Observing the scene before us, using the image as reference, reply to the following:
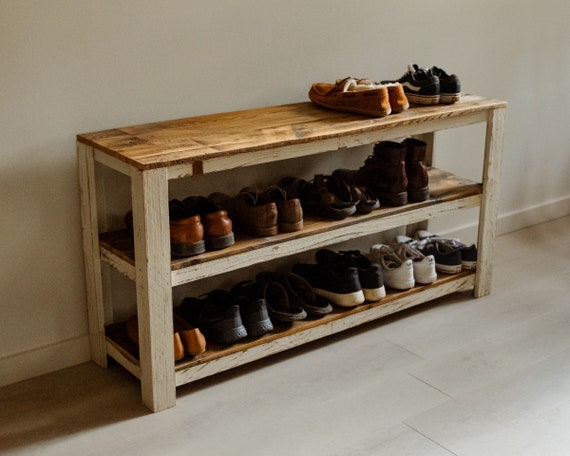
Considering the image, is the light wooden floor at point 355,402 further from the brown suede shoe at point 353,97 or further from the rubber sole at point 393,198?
the brown suede shoe at point 353,97

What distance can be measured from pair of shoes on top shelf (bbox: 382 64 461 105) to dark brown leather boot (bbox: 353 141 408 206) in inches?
6.8

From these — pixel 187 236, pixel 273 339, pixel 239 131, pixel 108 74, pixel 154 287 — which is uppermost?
pixel 108 74

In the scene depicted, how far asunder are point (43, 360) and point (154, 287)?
0.53 meters

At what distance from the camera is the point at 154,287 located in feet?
7.17

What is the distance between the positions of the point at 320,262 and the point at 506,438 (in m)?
0.90

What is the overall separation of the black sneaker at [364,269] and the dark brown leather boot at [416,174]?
256 mm

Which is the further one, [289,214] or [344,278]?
[344,278]

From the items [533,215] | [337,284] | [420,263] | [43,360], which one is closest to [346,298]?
[337,284]

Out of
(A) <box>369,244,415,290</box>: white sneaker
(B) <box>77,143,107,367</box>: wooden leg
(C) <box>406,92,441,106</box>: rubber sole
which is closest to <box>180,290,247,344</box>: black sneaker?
(B) <box>77,143,107,367</box>: wooden leg

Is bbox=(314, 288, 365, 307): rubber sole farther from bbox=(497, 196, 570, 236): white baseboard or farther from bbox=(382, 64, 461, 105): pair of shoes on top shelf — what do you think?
bbox=(497, 196, 570, 236): white baseboard

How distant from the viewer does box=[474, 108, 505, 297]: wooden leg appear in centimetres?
281

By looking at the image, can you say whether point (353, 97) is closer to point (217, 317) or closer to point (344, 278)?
point (344, 278)

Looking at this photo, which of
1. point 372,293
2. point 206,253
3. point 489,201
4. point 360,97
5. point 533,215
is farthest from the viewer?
point 533,215

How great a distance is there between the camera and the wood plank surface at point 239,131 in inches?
85.7
